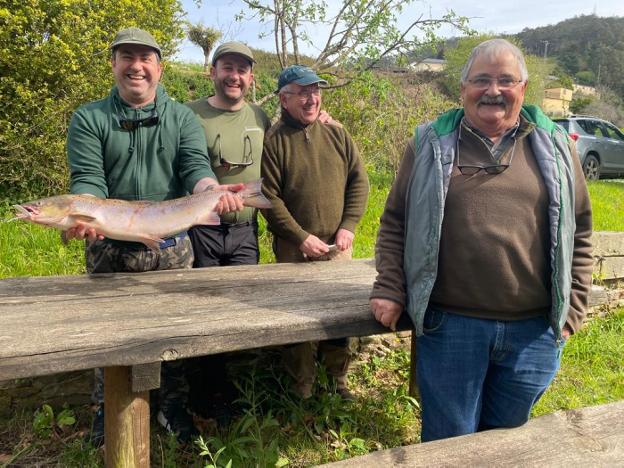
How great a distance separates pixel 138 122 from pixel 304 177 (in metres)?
1.02

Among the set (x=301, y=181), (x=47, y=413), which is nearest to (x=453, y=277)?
(x=301, y=181)

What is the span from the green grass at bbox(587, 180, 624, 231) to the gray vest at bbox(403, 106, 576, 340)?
5.41 metres

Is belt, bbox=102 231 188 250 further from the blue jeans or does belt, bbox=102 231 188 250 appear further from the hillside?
the hillside

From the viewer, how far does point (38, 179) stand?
22.5 feet

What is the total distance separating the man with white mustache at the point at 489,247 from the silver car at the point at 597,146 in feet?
→ 42.3

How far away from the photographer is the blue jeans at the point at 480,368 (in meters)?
2.16

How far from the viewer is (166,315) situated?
231 cm

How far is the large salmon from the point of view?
93.8 inches

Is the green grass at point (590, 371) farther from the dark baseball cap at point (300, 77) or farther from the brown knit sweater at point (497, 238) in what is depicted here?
the dark baseball cap at point (300, 77)

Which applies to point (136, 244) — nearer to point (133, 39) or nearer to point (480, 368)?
point (133, 39)

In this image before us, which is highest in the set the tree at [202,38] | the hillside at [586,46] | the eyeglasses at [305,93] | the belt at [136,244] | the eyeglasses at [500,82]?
the hillside at [586,46]

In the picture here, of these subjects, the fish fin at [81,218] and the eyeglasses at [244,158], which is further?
the eyeglasses at [244,158]

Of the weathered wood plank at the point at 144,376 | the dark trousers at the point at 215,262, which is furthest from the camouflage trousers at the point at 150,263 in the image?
the weathered wood plank at the point at 144,376

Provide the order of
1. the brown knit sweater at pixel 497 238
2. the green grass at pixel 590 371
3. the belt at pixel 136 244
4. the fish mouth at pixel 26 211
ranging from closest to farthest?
the brown knit sweater at pixel 497 238, the fish mouth at pixel 26 211, the belt at pixel 136 244, the green grass at pixel 590 371
